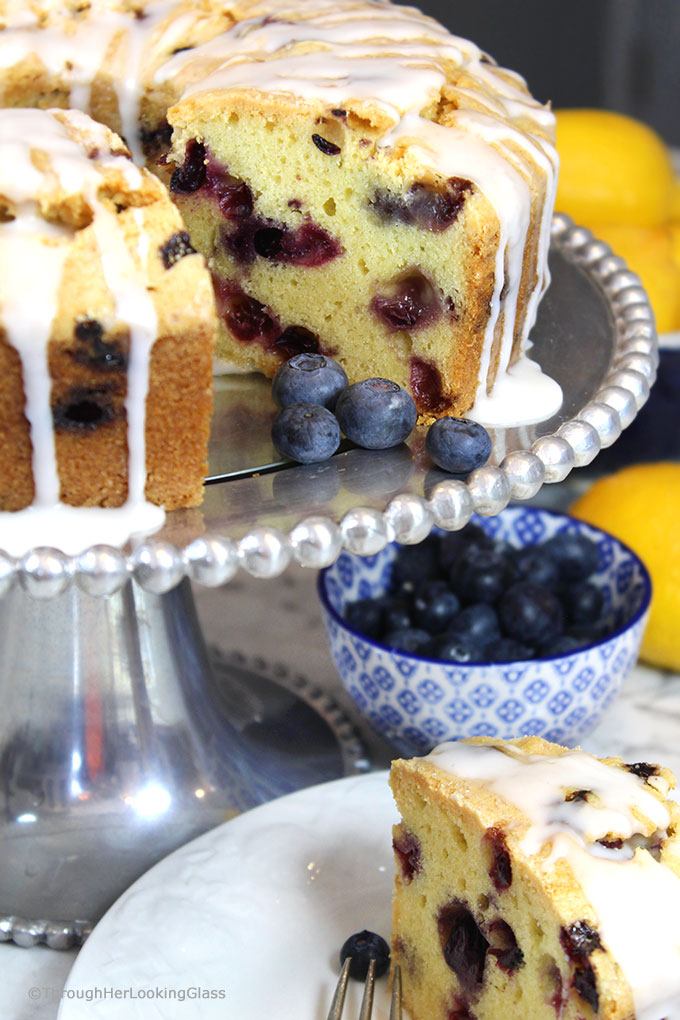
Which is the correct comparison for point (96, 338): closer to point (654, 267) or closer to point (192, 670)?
point (192, 670)

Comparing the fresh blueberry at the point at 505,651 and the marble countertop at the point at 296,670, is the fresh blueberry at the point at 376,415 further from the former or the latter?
the marble countertop at the point at 296,670

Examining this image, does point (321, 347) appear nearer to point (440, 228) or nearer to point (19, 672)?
point (440, 228)

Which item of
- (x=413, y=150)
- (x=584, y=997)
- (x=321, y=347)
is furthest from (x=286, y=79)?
(x=584, y=997)

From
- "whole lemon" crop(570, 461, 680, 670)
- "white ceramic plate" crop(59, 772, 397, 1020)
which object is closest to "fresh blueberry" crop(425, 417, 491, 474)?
"white ceramic plate" crop(59, 772, 397, 1020)

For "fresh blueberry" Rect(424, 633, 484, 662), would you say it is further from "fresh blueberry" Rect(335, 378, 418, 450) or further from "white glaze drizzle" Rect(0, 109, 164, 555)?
"white glaze drizzle" Rect(0, 109, 164, 555)

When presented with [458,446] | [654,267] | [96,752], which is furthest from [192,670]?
[654,267]

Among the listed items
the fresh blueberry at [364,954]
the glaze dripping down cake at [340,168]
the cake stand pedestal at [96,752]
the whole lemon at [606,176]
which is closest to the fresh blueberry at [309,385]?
the glaze dripping down cake at [340,168]
